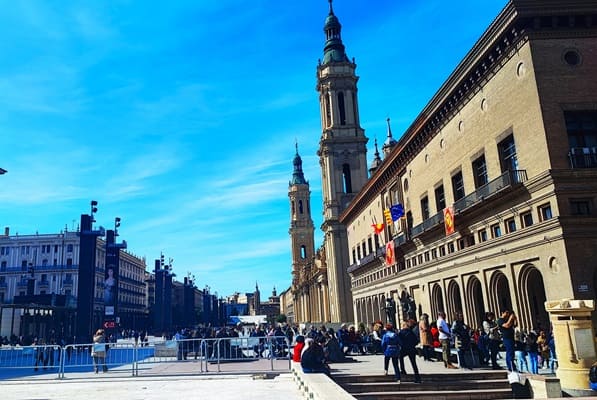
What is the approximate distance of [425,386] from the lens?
45.5ft

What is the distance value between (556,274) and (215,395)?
13.7 m

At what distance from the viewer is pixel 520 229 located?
21312 mm

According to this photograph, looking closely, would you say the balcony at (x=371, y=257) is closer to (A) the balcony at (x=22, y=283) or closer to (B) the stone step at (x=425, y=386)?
(B) the stone step at (x=425, y=386)

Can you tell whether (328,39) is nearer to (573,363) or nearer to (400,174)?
(400,174)

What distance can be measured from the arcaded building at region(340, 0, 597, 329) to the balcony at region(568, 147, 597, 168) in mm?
45

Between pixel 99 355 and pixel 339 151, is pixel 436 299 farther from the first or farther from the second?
pixel 339 151

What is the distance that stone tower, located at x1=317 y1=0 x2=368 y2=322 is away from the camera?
220 feet

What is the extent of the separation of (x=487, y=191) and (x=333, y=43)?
2033 inches

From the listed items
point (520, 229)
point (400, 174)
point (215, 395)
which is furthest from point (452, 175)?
point (215, 395)

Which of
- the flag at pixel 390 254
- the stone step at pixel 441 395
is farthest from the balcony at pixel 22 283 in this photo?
the stone step at pixel 441 395

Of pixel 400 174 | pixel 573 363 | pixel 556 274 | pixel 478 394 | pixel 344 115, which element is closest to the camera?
pixel 573 363

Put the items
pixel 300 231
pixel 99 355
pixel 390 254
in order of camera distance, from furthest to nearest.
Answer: pixel 300 231 < pixel 390 254 < pixel 99 355

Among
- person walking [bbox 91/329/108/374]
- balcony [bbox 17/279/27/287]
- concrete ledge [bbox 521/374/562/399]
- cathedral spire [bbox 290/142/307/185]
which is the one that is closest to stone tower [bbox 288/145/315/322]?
cathedral spire [bbox 290/142/307/185]

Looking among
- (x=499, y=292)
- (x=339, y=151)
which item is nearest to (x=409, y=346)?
(x=499, y=292)
